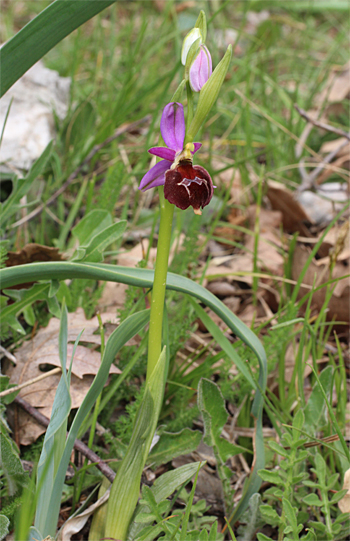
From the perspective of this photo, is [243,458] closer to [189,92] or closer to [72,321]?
[72,321]

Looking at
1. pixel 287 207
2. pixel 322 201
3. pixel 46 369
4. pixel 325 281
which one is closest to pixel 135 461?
pixel 46 369

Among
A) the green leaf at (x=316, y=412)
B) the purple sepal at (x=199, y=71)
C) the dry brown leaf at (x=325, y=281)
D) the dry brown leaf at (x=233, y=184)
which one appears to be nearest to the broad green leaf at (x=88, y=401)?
the purple sepal at (x=199, y=71)

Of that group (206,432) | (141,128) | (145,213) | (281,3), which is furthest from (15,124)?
(281,3)

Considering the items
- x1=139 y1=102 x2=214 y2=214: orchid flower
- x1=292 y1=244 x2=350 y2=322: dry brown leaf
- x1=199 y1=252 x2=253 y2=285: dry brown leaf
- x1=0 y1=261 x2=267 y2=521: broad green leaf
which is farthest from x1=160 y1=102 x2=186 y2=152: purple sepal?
x1=199 y1=252 x2=253 y2=285: dry brown leaf

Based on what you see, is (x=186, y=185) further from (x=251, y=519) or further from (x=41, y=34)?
(x=251, y=519)

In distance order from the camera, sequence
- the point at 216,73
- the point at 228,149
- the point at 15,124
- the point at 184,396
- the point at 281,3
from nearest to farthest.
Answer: the point at 216,73, the point at 184,396, the point at 15,124, the point at 228,149, the point at 281,3

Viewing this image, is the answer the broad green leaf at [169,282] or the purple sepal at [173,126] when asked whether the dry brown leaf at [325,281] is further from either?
the purple sepal at [173,126]
